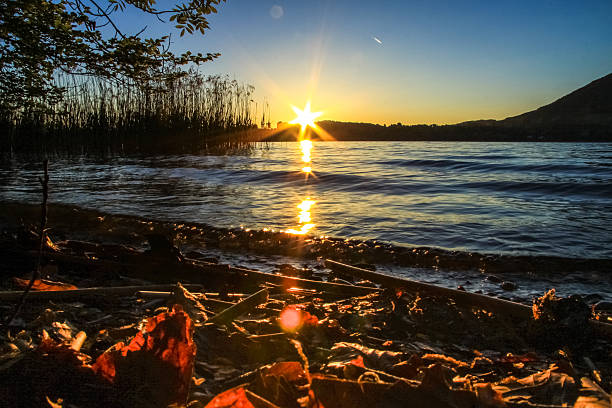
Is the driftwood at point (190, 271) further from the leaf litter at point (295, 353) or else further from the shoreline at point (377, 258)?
the shoreline at point (377, 258)

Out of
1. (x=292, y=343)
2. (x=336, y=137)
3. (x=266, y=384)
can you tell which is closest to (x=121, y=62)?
(x=292, y=343)

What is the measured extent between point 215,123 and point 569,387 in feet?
74.7

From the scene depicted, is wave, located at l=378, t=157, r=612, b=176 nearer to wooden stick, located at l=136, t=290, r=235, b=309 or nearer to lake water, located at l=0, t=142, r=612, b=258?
lake water, located at l=0, t=142, r=612, b=258

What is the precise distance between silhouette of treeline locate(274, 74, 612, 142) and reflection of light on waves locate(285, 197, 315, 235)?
39.8 metres

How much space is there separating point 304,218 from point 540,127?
50.2 m

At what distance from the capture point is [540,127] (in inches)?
1802

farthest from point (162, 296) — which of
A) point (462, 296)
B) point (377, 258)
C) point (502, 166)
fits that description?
point (502, 166)

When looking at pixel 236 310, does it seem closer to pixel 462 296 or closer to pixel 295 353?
pixel 295 353

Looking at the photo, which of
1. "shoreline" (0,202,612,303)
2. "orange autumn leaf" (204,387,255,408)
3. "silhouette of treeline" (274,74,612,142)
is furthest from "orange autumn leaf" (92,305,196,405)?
"silhouette of treeline" (274,74,612,142)

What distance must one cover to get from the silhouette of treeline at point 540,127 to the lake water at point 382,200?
31.2 metres

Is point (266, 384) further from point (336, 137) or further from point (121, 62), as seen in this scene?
point (336, 137)

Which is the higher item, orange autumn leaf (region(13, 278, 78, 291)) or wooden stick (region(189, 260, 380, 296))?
orange autumn leaf (region(13, 278, 78, 291))

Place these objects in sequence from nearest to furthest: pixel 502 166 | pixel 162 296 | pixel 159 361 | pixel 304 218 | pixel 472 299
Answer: pixel 159 361 → pixel 162 296 → pixel 472 299 → pixel 304 218 → pixel 502 166

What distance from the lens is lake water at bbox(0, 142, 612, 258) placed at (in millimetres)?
4945
